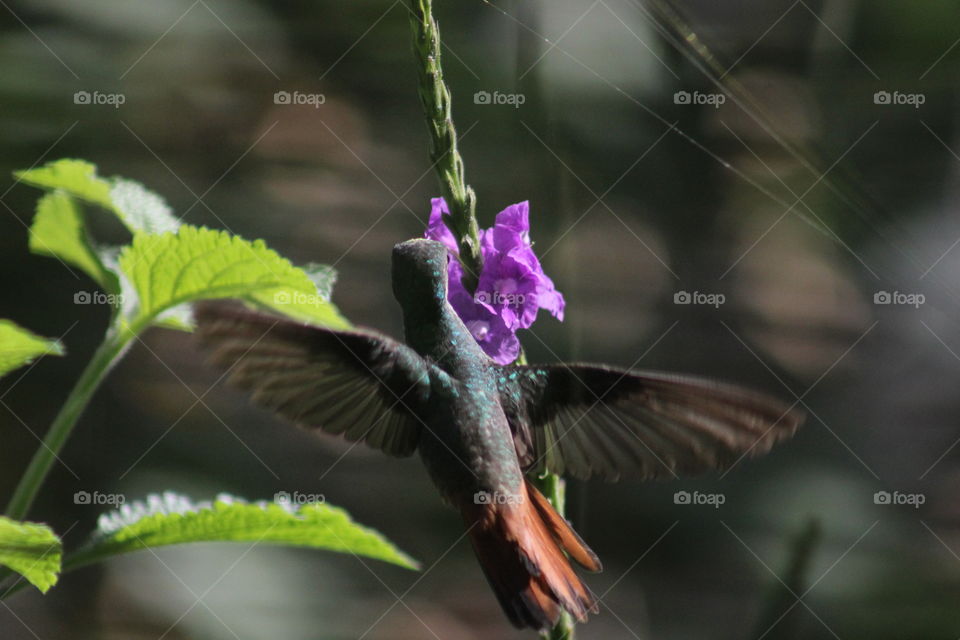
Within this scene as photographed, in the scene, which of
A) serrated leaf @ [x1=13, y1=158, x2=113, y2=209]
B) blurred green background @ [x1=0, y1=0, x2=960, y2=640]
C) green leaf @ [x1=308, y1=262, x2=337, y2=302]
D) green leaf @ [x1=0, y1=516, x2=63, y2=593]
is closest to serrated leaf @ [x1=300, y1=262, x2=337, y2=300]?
green leaf @ [x1=308, y1=262, x2=337, y2=302]

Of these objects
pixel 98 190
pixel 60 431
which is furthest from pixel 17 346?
pixel 98 190

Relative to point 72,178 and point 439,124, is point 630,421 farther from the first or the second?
point 72,178

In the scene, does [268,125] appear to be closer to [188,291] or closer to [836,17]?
[836,17]

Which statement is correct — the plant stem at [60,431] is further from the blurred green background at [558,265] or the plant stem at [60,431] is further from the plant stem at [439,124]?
the blurred green background at [558,265]

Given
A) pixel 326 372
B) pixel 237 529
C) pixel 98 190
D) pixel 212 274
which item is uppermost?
pixel 98 190

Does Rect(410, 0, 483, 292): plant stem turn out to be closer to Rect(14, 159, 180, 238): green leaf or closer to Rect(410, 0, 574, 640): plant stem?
Rect(410, 0, 574, 640): plant stem
